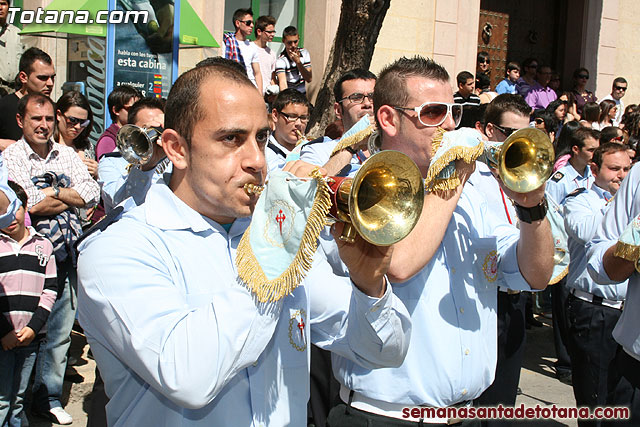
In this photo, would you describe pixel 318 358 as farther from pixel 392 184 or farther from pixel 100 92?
pixel 100 92

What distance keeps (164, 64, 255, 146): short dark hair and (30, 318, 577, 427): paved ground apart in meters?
3.68

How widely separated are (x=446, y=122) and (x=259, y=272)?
1.48 m

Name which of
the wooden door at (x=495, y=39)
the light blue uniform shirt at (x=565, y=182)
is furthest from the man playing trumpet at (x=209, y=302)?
the wooden door at (x=495, y=39)

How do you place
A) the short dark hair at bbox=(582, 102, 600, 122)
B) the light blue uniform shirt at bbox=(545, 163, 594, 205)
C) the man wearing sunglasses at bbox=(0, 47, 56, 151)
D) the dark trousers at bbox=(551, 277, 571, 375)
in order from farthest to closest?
the short dark hair at bbox=(582, 102, 600, 122), the light blue uniform shirt at bbox=(545, 163, 594, 205), the dark trousers at bbox=(551, 277, 571, 375), the man wearing sunglasses at bbox=(0, 47, 56, 151)

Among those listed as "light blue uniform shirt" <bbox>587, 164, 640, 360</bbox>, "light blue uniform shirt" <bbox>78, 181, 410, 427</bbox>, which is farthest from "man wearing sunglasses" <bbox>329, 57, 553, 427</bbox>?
"light blue uniform shirt" <bbox>587, 164, 640, 360</bbox>

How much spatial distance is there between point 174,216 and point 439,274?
1.22 meters

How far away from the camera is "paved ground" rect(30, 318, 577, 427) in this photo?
534 centimetres

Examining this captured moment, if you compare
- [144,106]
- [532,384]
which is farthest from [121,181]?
[532,384]

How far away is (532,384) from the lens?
22.0 ft

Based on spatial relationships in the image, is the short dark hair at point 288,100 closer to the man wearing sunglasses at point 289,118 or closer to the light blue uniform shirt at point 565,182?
the man wearing sunglasses at point 289,118

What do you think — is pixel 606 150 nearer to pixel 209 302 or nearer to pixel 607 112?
pixel 209 302

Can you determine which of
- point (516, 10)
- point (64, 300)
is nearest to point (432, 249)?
point (64, 300)

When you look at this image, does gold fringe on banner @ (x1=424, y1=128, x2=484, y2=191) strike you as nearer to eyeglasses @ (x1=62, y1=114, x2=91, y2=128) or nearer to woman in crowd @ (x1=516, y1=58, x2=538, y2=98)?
eyeglasses @ (x1=62, y1=114, x2=91, y2=128)

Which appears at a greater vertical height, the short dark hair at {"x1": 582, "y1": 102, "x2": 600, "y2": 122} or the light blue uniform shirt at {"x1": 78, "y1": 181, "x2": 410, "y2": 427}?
the short dark hair at {"x1": 582, "y1": 102, "x2": 600, "y2": 122}
